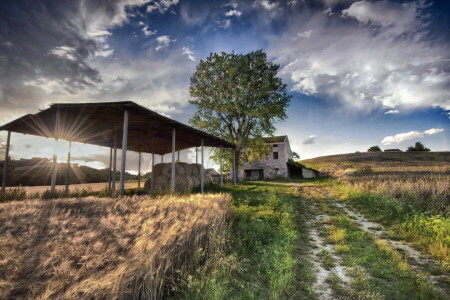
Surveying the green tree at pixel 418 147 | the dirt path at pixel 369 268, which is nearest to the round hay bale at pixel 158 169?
the dirt path at pixel 369 268

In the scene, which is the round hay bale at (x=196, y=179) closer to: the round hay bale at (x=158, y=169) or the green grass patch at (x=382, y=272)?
the round hay bale at (x=158, y=169)

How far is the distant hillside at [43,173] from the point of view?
2423cm

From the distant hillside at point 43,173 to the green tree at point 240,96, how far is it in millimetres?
16911

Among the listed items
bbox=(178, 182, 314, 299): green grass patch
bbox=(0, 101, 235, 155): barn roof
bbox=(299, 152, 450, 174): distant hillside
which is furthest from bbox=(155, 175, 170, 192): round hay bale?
bbox=(299, 152, 450, 174): distant hillside

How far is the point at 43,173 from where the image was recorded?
26.8 metres

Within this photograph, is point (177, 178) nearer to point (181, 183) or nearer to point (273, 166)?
point (181, 183)

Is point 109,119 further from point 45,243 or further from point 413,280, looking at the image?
point 413,280

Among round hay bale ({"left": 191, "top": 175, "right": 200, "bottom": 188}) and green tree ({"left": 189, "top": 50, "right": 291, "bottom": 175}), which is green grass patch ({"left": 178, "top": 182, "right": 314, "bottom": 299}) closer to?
round hay bale ({"left": 191, "top": 175, "right": 200, "bottom": 188})

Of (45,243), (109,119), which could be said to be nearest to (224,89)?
(109,119)

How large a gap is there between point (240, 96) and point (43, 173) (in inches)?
980

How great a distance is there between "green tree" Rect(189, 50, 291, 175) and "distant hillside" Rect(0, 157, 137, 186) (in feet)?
55.5

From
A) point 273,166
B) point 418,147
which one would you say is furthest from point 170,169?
point 418,147

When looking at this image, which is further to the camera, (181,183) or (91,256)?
(181,183)

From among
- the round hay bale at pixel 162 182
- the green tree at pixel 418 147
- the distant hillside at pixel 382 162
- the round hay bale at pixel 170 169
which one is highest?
the green tree at pixel 418 147
